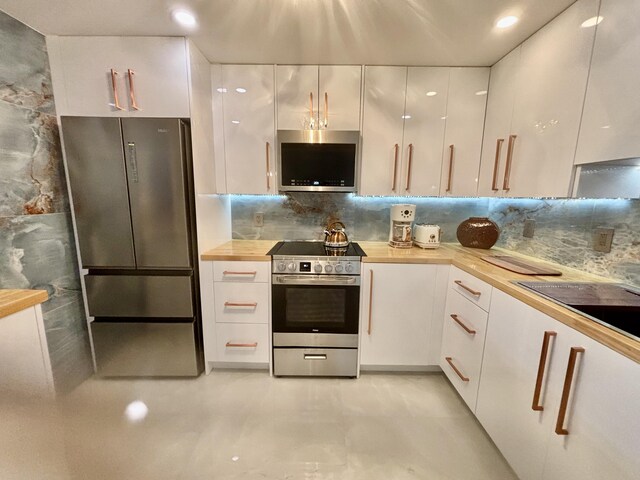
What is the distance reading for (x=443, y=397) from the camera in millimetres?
1747

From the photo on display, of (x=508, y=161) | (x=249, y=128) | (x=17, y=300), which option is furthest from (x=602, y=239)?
(x=17, y=300)

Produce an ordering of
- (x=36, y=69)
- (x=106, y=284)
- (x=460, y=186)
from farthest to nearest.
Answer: (x=460, y=186) < (x=106, y=284) < (x=36, y=69)

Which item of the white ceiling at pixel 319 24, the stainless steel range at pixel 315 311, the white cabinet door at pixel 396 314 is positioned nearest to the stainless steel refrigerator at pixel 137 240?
the white ceiling at pixel 319 24

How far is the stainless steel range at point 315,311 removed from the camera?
176 centimetres

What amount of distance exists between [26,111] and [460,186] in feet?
9.49

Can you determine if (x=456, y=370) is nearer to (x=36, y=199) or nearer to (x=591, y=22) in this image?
(x=591, y=22)

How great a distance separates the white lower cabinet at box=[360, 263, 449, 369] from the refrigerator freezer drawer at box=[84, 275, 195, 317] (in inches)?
50.3

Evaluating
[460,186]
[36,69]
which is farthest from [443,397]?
[36,69]

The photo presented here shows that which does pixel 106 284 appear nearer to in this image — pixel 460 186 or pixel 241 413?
pixel 241 413

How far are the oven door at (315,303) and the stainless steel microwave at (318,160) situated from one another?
0.70 meters

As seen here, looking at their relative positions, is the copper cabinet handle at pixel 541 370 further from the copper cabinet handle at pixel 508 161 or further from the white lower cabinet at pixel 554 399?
the copper cabinet handle at pixel 508 161

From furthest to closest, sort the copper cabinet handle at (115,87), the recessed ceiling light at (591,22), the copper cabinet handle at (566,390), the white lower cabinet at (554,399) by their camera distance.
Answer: the copper cabinet handle at (115,87) < the recessed ceiling light at (591,22) < the copper cabinet handle at (566,390) < the white lower cabinet at (554,399)

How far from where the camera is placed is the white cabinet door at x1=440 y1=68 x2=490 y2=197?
6.15ft

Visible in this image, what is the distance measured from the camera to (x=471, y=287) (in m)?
1.51
